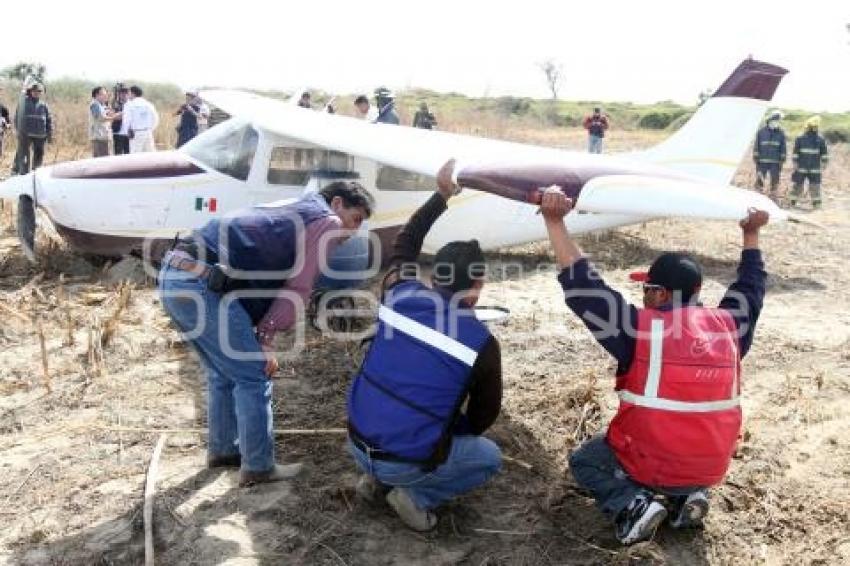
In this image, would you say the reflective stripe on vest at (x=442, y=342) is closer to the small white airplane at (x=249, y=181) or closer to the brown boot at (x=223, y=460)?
the brown boot at (x=223, y=460)

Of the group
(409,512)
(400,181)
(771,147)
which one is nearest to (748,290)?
(409,512)

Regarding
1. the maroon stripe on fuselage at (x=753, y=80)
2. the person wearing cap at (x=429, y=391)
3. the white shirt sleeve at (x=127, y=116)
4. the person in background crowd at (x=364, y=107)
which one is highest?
the maroon stripe on fuselage at (x=753, y=80)

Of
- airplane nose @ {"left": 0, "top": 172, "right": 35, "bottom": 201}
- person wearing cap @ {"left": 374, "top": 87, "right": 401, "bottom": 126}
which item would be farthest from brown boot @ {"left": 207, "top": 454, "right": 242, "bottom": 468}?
person wearing cap @ {"left": 374, "top": 87, "right": 401, "bottom": 126}

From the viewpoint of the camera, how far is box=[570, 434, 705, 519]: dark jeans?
3.78m

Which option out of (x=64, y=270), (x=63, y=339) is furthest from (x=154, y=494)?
(x=64, y=270)

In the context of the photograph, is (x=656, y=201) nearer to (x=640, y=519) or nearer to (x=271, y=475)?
(x=640, y=519)

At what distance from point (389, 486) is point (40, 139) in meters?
11.8

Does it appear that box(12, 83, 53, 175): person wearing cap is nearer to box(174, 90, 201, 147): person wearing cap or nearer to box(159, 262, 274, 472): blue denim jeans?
box(174, 90, 201, 147): person wearing cap

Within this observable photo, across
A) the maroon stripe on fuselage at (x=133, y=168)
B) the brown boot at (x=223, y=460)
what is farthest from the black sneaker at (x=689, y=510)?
the maroon stripe on fuselage at (x=133, y=168)

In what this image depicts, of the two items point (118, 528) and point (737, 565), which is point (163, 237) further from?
point (737, 565)

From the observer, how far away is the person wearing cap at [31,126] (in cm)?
1302

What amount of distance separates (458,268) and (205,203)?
466 centimetres

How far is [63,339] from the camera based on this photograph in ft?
20.6

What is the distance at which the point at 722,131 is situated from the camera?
31.6 ft
